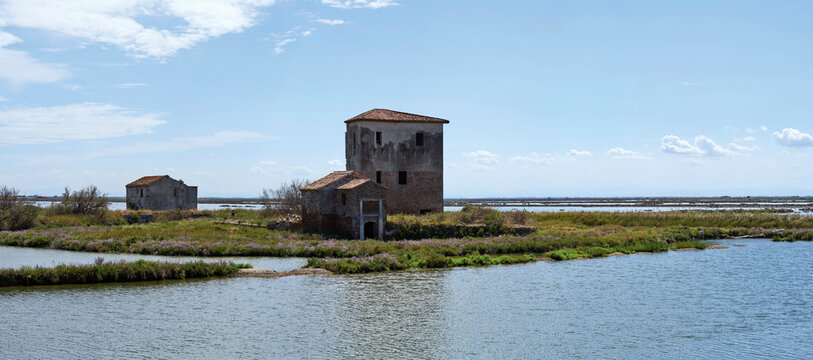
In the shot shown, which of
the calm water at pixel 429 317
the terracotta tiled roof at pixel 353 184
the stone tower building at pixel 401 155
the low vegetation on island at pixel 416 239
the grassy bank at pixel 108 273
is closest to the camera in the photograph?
the calm water at pixel 429 317

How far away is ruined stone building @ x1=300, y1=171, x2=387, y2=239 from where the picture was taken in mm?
42500

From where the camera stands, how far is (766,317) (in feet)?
67.1

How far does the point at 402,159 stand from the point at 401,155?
32cm

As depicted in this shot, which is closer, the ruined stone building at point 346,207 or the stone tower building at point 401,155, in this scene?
the ruined stone building at point 346,207

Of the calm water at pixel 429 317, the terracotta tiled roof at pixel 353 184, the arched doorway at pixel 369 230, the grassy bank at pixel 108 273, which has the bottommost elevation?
the calm water at pixel 429 317

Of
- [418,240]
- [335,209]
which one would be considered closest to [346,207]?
[335,209]

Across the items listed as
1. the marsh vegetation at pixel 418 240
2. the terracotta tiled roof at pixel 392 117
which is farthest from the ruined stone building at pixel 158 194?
the terracotta tiled roof at pixel 392 117

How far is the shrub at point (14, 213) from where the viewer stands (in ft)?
184

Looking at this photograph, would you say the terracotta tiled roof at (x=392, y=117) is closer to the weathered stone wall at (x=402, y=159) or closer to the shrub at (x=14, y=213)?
the weathered stone wall at (x=402, y=159)

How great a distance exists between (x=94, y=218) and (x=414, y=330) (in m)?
53.6

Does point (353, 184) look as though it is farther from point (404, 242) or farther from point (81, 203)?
point (81, 203)

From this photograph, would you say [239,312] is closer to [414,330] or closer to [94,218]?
[414,330]

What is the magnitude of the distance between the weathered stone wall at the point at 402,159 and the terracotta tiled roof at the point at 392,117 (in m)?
0.34

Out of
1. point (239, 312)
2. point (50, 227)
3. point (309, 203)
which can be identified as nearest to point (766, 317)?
point (239, 312)
